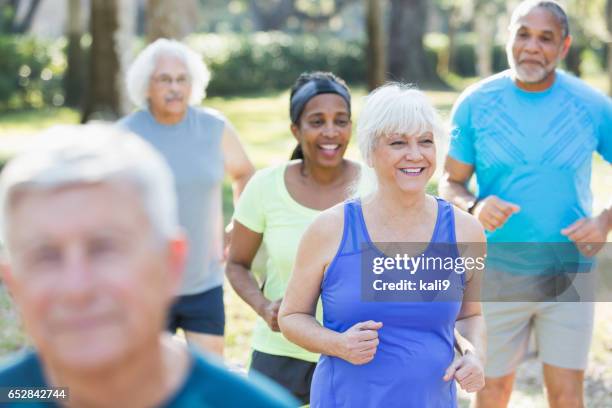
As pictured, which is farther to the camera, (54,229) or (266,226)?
(266,226)

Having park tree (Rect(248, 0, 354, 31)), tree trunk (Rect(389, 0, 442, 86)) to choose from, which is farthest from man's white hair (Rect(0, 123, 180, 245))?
park tree (Rect(248, 0, 354, 31))

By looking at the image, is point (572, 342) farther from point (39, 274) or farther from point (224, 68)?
point (224, 68)

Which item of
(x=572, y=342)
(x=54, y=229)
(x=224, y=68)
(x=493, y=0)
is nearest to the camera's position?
(x=54, y=229)

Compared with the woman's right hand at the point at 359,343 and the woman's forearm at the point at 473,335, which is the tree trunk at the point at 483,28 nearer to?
the woman's forearm at the point at 473,335

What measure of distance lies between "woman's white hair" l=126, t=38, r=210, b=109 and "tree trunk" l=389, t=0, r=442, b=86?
94.4ft

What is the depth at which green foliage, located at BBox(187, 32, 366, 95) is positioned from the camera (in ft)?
115

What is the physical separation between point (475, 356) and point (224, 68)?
1251 inches

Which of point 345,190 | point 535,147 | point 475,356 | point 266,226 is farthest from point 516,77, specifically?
point 475,356

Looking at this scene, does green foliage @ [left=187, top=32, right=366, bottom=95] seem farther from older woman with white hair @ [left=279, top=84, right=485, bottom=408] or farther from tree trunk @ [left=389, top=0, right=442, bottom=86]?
older woman with white hair @ [left=279, top=84, right=485, bottom=408]

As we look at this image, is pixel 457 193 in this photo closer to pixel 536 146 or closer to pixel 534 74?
pixel 536 146

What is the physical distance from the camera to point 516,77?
5121 mm

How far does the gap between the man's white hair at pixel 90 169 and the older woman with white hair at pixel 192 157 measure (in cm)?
370

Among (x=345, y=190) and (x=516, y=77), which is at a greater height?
(x=516, y=77)

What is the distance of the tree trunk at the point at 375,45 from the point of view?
20.7m
